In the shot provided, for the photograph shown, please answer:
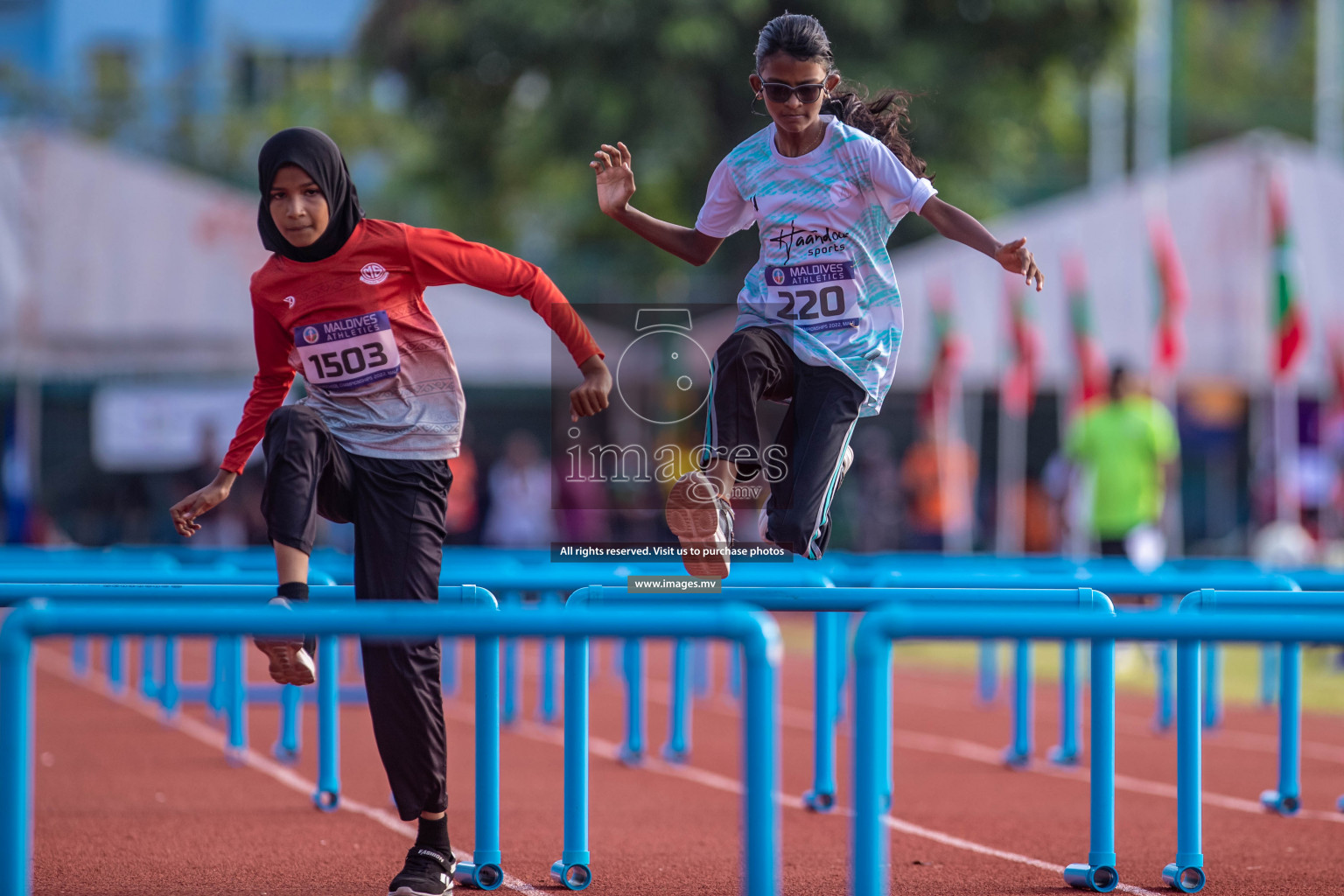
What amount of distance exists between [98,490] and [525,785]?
13310 mm

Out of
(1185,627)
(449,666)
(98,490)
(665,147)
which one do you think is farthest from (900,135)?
(98,490)

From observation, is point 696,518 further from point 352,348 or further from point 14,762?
point 14,762

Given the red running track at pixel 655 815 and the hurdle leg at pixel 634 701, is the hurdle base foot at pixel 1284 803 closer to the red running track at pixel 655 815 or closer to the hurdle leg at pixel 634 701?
the red running track at pixel 655 815

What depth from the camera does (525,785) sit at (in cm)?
748

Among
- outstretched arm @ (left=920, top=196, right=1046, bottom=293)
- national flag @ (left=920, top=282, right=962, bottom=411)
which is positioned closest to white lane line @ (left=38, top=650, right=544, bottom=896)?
outstretched arm @ (left=920, top=196, right=1046, bottom=293)

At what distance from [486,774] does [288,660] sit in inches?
40.0

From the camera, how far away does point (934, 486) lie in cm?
1811

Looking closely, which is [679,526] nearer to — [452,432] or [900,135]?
[452,432]

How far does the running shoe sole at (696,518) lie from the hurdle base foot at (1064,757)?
3.97 meters

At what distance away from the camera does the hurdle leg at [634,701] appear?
755 centimetres

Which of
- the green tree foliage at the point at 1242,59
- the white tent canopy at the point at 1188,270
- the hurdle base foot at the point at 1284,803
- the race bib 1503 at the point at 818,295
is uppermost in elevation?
the green tree foliage at the point at 1242,59

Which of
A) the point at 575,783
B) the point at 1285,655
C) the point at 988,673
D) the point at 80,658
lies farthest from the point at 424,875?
the point at 80,658

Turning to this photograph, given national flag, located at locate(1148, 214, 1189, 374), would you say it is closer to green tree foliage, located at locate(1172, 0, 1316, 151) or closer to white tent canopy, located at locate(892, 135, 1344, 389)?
white tent canopy, located at locate(892, 135, 1344, 389)

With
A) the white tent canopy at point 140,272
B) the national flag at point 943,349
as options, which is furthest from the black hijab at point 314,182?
the national flag at point 943,349
